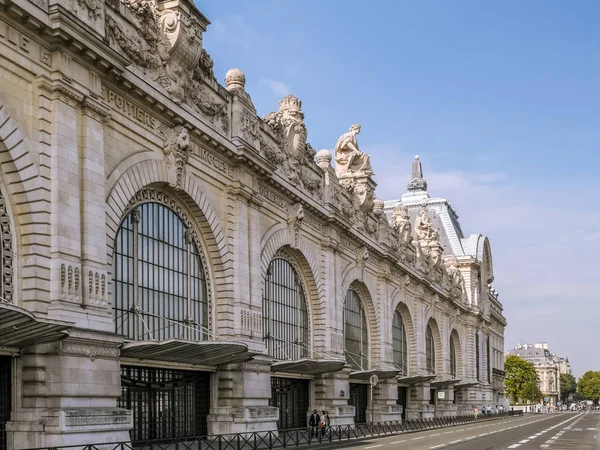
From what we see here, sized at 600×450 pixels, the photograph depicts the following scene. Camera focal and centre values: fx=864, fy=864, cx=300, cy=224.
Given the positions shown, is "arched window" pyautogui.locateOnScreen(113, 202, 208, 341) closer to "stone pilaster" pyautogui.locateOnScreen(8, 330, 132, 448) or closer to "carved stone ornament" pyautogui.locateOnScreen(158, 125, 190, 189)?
"carved stone ornament" pyautogui.locateOnScreen(158, 125, 190, 189)

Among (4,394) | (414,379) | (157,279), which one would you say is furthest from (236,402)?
(414,379)

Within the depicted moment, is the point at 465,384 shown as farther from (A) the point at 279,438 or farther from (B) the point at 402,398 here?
(A) the point at 279,438

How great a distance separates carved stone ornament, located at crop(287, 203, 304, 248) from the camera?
1866 inches

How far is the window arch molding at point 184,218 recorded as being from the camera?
32719 mm

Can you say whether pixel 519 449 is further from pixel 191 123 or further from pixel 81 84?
pixel 81 84

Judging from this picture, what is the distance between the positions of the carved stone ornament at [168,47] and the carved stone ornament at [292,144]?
8515 mm

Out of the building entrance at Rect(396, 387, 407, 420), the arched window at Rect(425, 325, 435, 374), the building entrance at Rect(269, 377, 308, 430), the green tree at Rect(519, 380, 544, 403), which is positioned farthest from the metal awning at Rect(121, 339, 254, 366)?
the green tree at Rect(519, 380, 544, 403)

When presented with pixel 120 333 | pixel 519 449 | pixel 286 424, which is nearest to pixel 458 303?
pixel 286 424

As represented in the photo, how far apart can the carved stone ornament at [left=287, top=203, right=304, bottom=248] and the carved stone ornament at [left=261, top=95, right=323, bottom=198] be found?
1.41m

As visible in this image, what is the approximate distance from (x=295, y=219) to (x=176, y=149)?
13.9 metres

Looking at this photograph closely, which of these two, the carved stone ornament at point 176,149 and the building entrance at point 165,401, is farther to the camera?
the carved stone ornament at point 176,149

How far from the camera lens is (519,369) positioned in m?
183

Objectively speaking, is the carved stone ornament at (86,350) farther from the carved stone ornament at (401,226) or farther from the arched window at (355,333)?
the carved stone ornament at (401,226)

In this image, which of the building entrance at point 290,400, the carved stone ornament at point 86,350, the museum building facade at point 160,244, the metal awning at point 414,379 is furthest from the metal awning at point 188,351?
the metal awning at point 414,379
